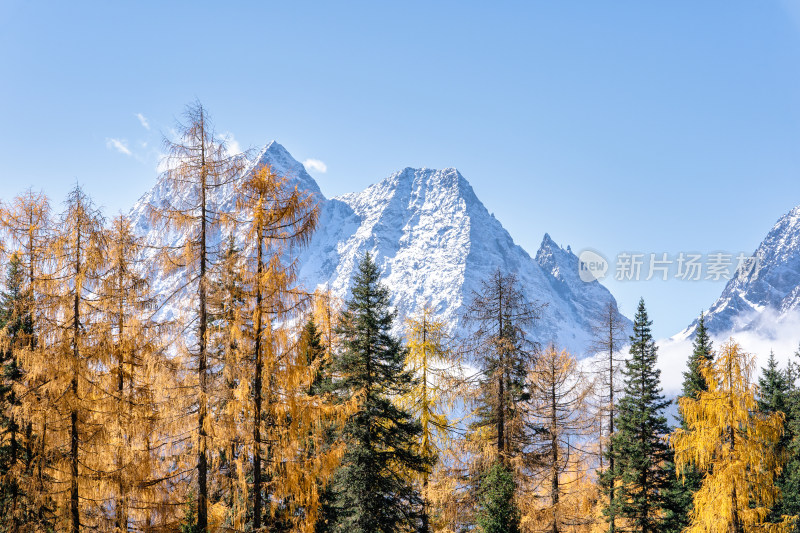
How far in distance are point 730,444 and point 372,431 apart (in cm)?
1138

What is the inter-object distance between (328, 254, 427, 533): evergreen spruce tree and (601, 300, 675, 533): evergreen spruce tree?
9530 mm

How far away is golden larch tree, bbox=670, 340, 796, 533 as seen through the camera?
16156mm

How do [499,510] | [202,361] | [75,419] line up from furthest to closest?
[499,510], [202,361], [75,419]

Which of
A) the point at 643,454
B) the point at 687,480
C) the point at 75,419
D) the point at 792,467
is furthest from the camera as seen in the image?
the point at 792,467

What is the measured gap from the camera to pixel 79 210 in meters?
13.2

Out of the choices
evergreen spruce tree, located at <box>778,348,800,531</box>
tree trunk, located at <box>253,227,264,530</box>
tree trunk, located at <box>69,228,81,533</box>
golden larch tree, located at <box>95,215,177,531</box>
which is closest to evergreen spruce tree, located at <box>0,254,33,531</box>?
tree trunk, located at <box>69,228,81,533</box>

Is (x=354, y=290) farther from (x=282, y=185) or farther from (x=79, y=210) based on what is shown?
(x=79, y=210)

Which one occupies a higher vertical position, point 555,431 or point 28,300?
point 28,300

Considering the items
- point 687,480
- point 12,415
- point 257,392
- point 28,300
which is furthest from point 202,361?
point 687,480

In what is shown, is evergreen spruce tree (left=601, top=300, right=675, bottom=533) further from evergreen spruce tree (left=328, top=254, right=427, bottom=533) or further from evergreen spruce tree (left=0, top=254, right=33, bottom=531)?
evergreen spruce tree (left=0, top=254, right=33, bottom=531)

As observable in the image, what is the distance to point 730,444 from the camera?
16.6 meters

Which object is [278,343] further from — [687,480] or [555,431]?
[687,480]

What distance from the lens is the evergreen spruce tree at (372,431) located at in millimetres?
18781

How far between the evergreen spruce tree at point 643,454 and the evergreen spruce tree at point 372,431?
9.53 meters
